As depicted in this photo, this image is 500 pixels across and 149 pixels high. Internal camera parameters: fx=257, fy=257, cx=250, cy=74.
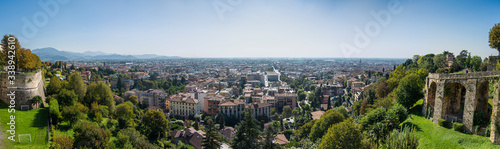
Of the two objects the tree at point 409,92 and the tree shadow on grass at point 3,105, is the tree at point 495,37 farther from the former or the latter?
the tree shadow on grass at point 3,105

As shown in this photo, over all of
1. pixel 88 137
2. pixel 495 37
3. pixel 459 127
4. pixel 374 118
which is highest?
pixel 495 37

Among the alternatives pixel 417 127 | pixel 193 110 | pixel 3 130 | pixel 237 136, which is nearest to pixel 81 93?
pixel 3 130

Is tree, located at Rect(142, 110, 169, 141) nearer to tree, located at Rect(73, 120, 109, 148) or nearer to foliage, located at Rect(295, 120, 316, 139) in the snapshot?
tree, located at Rect(73, 120, 109, 148)

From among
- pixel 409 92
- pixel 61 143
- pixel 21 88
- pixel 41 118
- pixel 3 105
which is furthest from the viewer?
pixel 409 92

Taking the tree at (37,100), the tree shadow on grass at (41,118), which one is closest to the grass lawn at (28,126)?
the tree shadow on grass at (41,118)

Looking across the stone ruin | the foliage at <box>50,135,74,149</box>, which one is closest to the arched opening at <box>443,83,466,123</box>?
the stone ruin

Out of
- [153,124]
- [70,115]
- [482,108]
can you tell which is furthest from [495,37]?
[70,115]

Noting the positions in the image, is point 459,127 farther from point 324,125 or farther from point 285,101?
point 285,101

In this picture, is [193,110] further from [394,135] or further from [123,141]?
[394,135]
